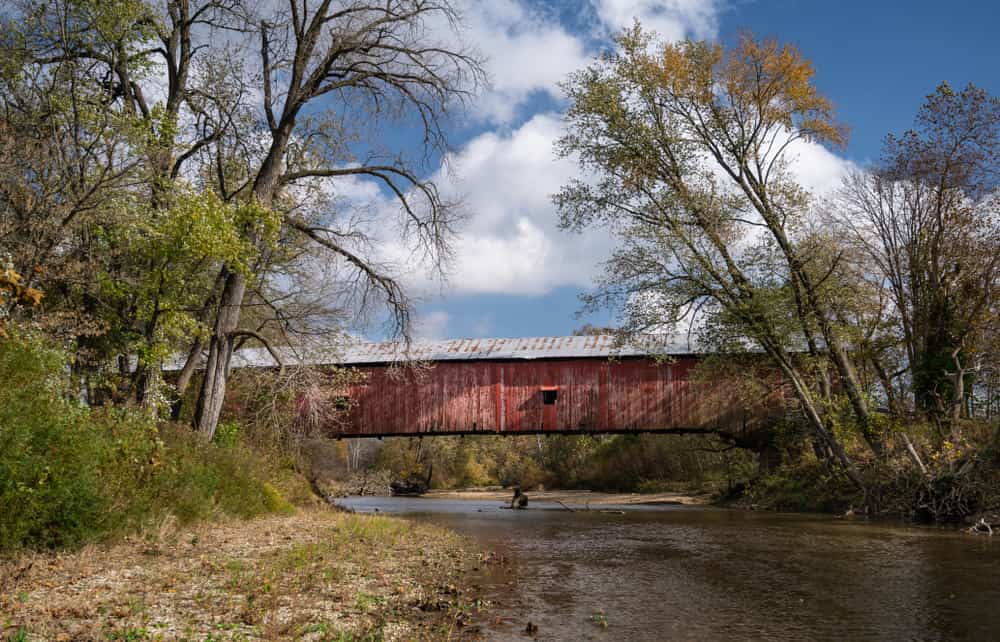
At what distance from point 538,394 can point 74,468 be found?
832 inches

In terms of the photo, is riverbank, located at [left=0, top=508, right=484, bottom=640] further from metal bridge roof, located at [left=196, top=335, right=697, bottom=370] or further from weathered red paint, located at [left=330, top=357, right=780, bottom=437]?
weathered red paint, located at [left=330, top=357, right=780, bottom=437]

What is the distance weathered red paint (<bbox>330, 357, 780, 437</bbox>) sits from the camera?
28047 mm

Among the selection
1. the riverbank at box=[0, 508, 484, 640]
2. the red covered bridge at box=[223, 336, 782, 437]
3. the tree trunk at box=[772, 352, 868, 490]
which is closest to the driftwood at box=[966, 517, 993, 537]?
the tree trunk at box=[772, 352, 868, 490]

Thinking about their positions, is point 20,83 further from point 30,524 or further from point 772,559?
point 772,559

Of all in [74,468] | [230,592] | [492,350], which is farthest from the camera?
[492,350]

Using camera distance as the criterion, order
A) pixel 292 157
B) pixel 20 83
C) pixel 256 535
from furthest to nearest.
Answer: pixel 292 157, pixel 20 83, pixel 256 535

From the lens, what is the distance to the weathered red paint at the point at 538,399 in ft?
92.0

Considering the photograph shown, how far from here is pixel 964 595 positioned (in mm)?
9211

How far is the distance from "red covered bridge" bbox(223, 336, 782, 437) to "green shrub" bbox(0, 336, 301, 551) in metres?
16.0

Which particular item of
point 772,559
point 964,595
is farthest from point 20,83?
point 964,595

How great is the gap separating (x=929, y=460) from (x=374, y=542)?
15898 mm

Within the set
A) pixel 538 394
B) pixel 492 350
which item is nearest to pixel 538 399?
pixel 538 394

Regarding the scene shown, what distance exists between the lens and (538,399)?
94.6 ft

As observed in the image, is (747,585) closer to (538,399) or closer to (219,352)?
(219,352)
